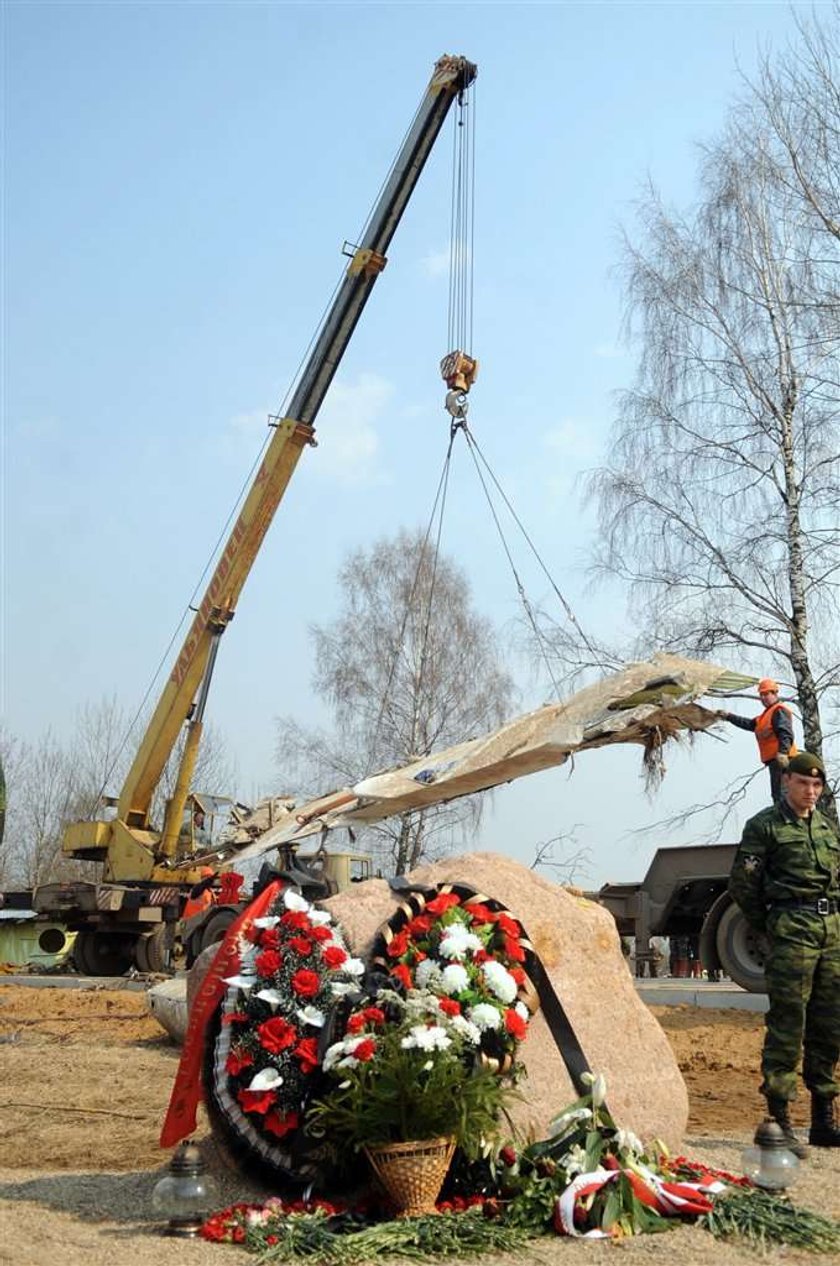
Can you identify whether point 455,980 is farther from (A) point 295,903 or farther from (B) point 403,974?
(A) point 295,903

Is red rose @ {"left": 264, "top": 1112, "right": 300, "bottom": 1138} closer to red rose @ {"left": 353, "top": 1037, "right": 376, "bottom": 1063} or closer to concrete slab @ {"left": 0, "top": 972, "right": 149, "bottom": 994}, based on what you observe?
red rose @ {"left": 353, "top": 1037, "right": 376, "bottom": 1063}

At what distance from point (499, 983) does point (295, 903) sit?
0.87 meters

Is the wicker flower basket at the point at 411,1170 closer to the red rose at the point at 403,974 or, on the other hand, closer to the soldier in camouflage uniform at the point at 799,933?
the red rose at the point at 403,974

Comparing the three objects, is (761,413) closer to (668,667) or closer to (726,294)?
(726,294)

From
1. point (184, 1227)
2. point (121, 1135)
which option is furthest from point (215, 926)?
point (184, 1227)

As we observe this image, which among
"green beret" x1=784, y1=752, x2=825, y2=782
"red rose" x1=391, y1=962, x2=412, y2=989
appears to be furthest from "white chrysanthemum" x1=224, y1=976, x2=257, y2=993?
"green beret" x1=784, y1=752, x2=825, y2=782

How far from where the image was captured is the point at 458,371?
12781 mm

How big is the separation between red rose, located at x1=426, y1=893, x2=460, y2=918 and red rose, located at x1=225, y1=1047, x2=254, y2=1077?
2.85ft

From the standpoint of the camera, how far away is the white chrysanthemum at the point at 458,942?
15.7 feet

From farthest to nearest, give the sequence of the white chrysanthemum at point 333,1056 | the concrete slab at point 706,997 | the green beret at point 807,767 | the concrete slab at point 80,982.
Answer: the concrete slab at point 80,982
the concrete slab at point 706,997
the green beret at point 807,767
the white chrysanthemum at point 333,1056

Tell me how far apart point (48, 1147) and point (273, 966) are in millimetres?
2428

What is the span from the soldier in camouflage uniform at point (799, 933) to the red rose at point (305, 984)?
2.41 meters

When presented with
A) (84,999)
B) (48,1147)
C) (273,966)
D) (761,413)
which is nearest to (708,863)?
(761,413)

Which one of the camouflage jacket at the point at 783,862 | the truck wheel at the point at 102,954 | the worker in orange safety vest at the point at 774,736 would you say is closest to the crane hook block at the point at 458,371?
the worker in orange safety vest at the point at 774,736
